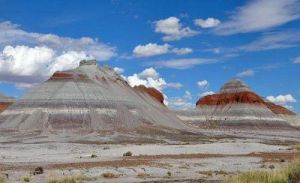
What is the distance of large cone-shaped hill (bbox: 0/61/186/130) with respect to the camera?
11669 cm

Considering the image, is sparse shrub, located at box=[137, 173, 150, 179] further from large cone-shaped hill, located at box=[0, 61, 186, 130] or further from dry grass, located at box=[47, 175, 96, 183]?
large cone-shaped hill, located at box=[0, 61, 186, 130]

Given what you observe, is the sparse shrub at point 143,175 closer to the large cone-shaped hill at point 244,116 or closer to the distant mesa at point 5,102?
the large cone-shaped hill at point 244,116

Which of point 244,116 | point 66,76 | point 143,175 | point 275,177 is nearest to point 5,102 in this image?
point 66,76

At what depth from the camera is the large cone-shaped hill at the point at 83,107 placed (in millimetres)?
116688

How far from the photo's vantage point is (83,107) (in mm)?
122625

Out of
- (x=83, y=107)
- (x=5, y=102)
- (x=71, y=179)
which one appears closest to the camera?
(x=71, y=179)

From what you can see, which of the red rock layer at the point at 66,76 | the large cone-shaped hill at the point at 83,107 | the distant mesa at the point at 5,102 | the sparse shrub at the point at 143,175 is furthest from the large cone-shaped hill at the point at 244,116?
the sparse shrub at the point at 143,175

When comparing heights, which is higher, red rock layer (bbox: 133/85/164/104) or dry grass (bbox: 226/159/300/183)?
red rock layer (bbox: 133/85/164/104)

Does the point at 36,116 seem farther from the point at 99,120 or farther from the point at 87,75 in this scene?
the point at 87,75

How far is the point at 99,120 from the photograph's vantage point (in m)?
119

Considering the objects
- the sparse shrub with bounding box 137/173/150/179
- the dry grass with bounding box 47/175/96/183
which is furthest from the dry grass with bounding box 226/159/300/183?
the sparse shrub with bounding box 137/173/150/179

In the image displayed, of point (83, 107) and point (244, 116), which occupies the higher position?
point (244, 116)

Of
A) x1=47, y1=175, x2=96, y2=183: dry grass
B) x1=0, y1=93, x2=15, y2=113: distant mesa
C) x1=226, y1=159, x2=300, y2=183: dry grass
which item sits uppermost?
x1=0, y1=93, x2=15, y2=113: distant mesa

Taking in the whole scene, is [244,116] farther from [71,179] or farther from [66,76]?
[71,179]
